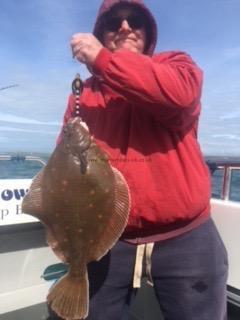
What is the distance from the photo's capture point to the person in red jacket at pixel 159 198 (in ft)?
7.02

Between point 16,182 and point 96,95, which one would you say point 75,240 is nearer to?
point 96,95

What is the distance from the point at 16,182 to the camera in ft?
12.4

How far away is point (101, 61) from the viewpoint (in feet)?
6.68

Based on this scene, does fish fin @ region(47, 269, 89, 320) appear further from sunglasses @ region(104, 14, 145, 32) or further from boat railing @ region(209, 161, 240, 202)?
boat railing @ region(209, 161, 240, 202)

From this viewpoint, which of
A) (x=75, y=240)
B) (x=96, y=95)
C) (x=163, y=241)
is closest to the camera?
(x=75, y=240)

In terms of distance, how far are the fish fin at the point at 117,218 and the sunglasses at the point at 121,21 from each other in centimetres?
102

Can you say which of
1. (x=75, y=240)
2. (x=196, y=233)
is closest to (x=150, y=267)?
(x=196, y=233)

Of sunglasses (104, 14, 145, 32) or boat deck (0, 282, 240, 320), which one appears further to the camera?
boat deck (0, 282, 240, 320)

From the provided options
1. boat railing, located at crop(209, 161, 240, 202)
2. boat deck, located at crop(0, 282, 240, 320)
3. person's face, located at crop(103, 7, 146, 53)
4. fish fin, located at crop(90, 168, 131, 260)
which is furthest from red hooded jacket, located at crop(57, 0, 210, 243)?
boat deck, located at crop(0, 282, 240, 320)

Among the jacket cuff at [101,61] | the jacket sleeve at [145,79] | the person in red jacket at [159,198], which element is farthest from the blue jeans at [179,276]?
the jacket cuff at [101,61]

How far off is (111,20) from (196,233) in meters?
1.46

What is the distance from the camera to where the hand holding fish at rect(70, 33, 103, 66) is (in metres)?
2.06

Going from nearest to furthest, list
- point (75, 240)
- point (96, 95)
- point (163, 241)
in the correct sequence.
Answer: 1. point (75, 240)
2. point (163, 241)
3. point (96, 95)

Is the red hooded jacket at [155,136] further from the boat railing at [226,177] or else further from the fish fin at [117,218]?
the boat railing at [226,177]
